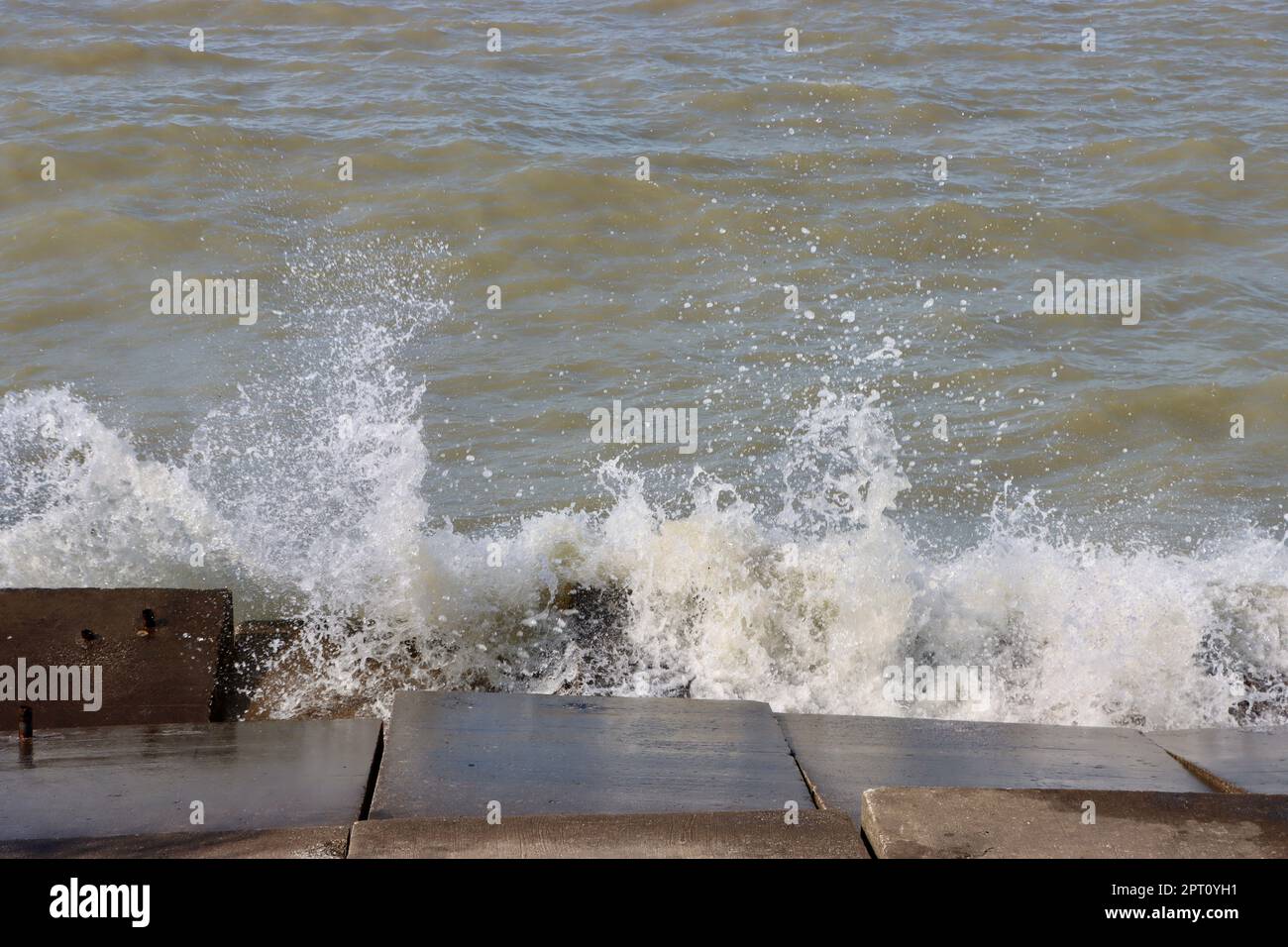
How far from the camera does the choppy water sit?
5641 millimetres

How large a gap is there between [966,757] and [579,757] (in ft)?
4.22

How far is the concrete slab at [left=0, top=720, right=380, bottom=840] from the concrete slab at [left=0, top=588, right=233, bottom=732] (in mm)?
123

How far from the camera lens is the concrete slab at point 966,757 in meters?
4.05

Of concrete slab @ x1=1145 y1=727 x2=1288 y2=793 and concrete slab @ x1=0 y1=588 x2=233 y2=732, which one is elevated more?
concrete slab @ x1=0 y1=588 x2=233 y2=732

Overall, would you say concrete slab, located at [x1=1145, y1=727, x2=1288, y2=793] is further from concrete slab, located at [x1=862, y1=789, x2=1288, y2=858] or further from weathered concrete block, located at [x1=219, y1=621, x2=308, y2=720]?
weathered concrete block, located at [x1=219, y1=621, x2=308, y2=720]

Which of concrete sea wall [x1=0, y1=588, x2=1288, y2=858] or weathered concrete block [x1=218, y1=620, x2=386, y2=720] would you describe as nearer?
concrete sea wall [x1=0, y1=588, x2=1288, y2=858]

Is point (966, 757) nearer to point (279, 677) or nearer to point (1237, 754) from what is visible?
point (1237, 754)

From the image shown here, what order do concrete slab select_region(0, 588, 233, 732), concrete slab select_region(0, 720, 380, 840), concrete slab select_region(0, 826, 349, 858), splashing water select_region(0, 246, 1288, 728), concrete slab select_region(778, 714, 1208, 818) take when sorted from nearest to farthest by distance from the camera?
1. concrete slab select_region(0, 826, 349, 858)
2. concrete slab select_region(0, 720, 380, 840)
3. concrete slab select_region(778, 714, 1208, 818)
4. concrete slab select_region(0, 588, 233, 732)
5. splashing water select_region(0, 246, 1288, 728)

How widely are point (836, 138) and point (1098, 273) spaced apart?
10.3ft

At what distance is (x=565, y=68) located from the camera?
13.7 m

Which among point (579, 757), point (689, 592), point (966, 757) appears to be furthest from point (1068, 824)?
point (689, 592)

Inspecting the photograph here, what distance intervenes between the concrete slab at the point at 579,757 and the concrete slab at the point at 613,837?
258mm

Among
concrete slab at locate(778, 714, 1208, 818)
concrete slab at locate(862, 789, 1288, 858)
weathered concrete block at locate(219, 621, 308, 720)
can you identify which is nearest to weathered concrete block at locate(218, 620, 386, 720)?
weathered concrete block at locate(219, 621, 308, 720)

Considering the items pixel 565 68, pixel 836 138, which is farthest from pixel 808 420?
pixel 565 68
